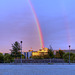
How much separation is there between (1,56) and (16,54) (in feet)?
17.6

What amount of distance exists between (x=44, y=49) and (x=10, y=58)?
6253 cm

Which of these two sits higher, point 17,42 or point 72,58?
point 17,42

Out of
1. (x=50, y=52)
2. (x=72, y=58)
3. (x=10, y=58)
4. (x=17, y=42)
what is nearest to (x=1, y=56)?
(x=10, y=58)

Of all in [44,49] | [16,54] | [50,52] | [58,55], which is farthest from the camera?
[44,49]

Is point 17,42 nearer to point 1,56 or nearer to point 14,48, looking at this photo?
point 14,48

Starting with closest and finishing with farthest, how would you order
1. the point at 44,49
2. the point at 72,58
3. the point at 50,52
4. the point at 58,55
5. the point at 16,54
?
the point at 72,58 < the point at 16,54 < the point at 50,52 < the point at 58,55 < the point at 44,49

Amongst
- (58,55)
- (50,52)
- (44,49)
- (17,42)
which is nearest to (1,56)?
(17,42)

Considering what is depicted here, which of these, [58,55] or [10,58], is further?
[58,55]

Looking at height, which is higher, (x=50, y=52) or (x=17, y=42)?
(x=17, y=42)

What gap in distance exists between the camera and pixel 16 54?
50.2 m

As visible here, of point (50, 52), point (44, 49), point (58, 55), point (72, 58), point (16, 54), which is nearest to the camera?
point (72, 58)

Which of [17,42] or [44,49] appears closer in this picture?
[17,42]

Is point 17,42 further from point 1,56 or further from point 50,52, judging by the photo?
point 50,52

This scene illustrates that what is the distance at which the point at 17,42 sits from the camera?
52.6 meters
